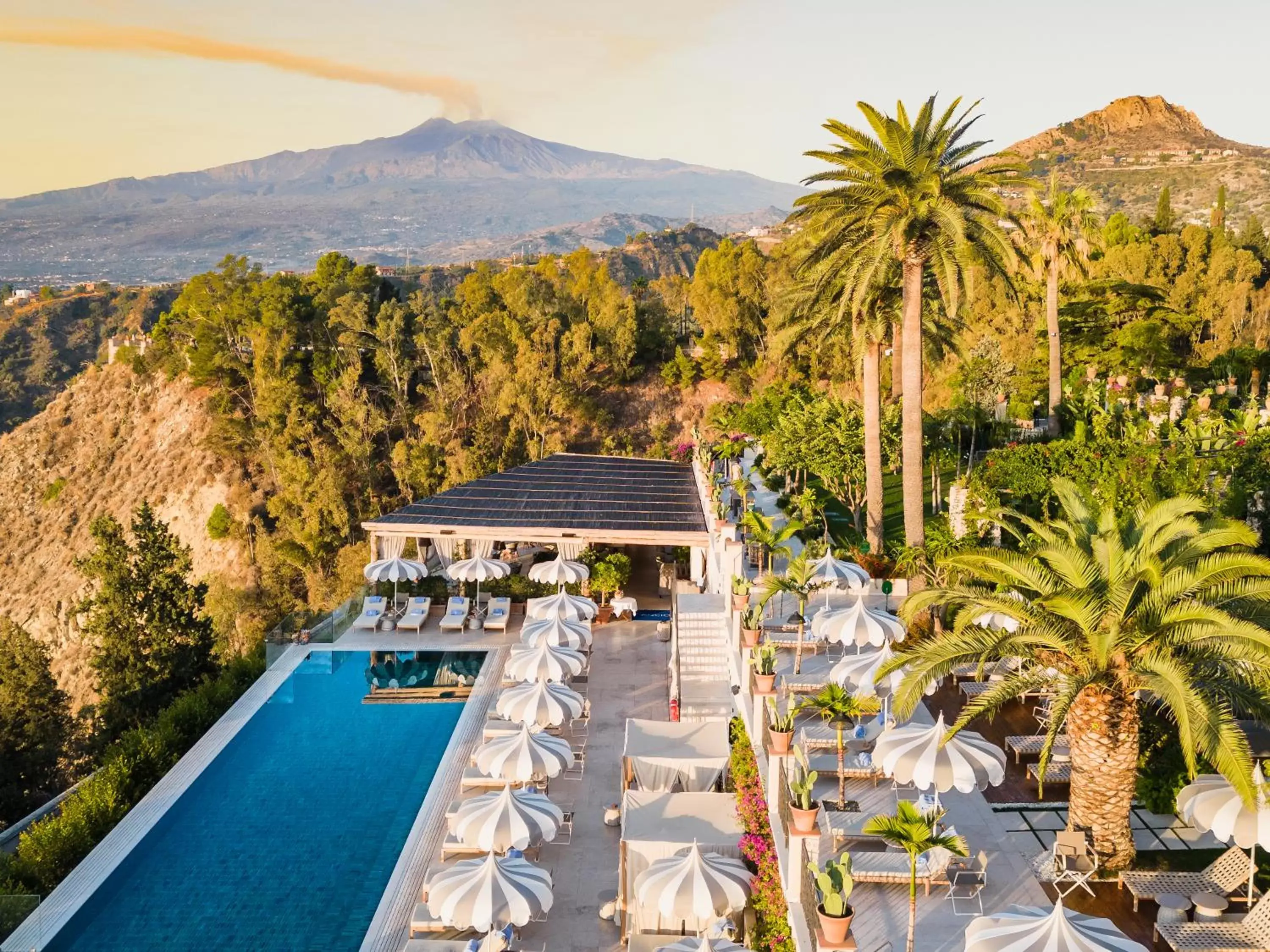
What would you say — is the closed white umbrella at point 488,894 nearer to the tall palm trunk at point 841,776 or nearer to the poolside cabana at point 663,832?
the poolside cabana at point 663,832

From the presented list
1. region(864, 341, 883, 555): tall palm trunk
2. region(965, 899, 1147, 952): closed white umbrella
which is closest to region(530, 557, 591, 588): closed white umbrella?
region(864, 341, 883, 555): tall palm trunk

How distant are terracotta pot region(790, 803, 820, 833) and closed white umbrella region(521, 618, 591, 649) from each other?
943cm

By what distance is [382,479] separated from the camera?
4866cm

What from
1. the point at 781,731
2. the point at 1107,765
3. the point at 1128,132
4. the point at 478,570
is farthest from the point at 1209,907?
the point at 1128,132

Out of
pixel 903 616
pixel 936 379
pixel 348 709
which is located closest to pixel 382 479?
pixel 936 379

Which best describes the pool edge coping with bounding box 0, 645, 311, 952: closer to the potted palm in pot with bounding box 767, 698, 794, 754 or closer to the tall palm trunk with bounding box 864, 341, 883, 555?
the potted palm in pot with bounding box 767, 698, 794, 754

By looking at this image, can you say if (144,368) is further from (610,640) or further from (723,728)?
(723,728)

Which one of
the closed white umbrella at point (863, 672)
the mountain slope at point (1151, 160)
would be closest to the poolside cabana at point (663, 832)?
the closed white umbrella at point (863, 672)

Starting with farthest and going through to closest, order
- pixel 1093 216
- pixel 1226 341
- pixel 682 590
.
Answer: pixel 1226 341 → pixel 1093 216 → pixel 682 590

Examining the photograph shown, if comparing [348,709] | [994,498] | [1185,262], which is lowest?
[348,709]

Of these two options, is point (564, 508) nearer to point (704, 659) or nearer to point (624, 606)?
point (624, 606)

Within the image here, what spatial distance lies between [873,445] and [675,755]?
10608mm

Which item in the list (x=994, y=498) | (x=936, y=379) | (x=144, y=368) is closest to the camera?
(x=994, y=498)

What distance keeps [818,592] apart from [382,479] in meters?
34.7
